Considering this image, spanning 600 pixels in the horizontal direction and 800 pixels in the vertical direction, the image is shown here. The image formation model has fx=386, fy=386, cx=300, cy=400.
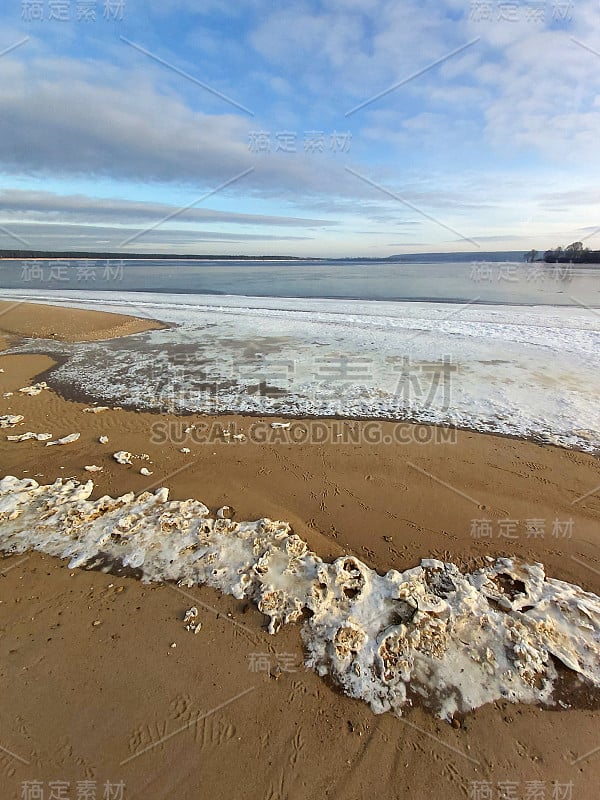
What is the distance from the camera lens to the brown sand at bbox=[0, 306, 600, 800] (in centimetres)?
251

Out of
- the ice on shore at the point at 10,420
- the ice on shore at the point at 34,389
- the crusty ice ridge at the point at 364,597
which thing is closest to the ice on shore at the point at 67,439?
the ice on shore at the point at 10,420

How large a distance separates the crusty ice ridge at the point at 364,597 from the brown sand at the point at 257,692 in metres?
0.16

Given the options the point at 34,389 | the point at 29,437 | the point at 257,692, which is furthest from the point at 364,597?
the point at 34,389

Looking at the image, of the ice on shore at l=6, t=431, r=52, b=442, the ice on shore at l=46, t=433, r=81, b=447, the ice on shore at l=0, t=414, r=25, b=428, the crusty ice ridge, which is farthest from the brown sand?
the ice on shore at l=0, t=414, r=25, b=428

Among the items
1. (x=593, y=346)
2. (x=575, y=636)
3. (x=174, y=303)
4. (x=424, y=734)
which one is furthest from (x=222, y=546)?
(x=174, y=303)

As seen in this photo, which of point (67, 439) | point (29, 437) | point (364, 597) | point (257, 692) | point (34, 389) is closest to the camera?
point (257, 692)

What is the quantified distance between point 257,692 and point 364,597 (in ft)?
4.11

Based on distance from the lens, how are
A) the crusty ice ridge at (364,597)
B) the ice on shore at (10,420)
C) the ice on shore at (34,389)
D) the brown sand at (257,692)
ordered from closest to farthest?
the brown sand at (257,692), the crusty ice ridge at (364,597), the ice on shore at (10,420), the ice on shore at (34,389)

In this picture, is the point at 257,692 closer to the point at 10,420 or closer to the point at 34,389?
the point at 10,420

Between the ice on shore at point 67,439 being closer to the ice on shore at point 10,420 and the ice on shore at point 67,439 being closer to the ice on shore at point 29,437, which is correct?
the ice on shore at point 29,437

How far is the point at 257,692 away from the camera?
9.67 feet

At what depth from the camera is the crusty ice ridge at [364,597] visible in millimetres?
3033

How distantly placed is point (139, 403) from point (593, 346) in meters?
13.8

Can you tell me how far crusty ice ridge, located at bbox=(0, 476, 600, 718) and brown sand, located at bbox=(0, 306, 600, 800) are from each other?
16 centimetres
